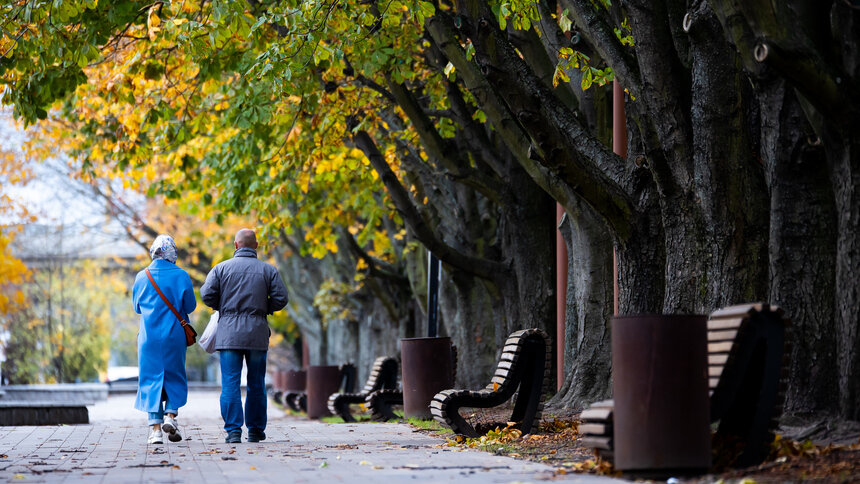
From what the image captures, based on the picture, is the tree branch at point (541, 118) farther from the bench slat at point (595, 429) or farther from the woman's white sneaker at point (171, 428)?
the woman's white sneaker at point (171, 428)

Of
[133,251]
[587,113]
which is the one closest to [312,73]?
[587,113]

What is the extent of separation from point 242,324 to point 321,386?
918 cm

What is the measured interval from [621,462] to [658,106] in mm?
3791

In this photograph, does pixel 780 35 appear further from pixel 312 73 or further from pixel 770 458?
pixel 312 73

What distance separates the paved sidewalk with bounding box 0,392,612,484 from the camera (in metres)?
6.78

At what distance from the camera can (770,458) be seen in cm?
654

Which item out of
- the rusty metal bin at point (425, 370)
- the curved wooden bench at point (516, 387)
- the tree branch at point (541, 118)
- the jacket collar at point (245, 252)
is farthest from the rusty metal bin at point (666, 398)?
the rusty metal bin at point (425, 370)

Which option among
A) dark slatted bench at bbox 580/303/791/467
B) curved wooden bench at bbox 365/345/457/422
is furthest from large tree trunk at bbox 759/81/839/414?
curved wooden bench at bbox 365/345/457/422

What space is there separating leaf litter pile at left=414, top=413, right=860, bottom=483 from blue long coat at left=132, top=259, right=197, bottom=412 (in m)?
2.94

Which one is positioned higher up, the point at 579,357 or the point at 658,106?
the point at 658,106

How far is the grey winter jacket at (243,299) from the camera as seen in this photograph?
993 centimetres

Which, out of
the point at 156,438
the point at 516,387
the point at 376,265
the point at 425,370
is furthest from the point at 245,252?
the point at 376,265

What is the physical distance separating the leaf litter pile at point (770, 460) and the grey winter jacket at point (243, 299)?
2292 mm

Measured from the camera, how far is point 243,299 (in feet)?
32.8
